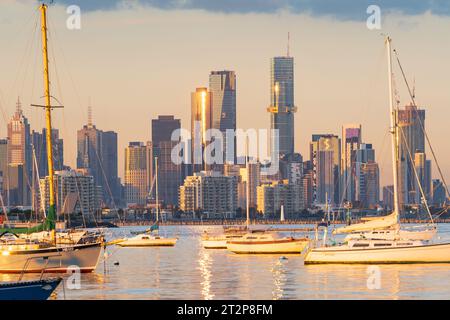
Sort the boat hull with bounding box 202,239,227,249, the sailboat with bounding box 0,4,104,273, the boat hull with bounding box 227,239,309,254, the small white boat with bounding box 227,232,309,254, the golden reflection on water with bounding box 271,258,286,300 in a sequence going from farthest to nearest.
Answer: the boat hull with bounding box 202,239,227,249, the small white boat with bounding box 227,232,309,254, the boat hull with bounding box 227,239,309,254, the sailboat with bounding box 0,4,104,273, the golden reflection on water with bounding box 271,258,286,300

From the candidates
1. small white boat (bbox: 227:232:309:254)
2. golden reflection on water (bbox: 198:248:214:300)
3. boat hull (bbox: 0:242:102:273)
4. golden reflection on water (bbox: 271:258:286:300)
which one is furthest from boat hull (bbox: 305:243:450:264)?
small white boat (bbox: 227:232:309:254)

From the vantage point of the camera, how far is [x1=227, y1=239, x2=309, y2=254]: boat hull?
106500 mm

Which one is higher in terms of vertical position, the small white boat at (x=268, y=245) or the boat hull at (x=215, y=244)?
the small white boat at (x=268, y=245)

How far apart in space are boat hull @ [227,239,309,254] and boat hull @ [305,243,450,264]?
77.8ft

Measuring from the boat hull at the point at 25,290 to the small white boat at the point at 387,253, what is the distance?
35.3 meters

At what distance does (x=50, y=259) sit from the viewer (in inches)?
2874

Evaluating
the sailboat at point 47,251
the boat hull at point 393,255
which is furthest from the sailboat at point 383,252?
the sailboat at point 47,251

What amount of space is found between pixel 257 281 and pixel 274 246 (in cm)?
3572

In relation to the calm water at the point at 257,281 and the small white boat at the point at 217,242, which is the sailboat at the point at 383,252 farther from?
the small white boat at the point at 217,242

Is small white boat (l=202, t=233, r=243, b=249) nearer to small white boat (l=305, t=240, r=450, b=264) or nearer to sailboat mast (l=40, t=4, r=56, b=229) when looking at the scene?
small white boat (l=305, t=240, r=450, b=264)

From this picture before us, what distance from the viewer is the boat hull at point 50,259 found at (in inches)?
2864
